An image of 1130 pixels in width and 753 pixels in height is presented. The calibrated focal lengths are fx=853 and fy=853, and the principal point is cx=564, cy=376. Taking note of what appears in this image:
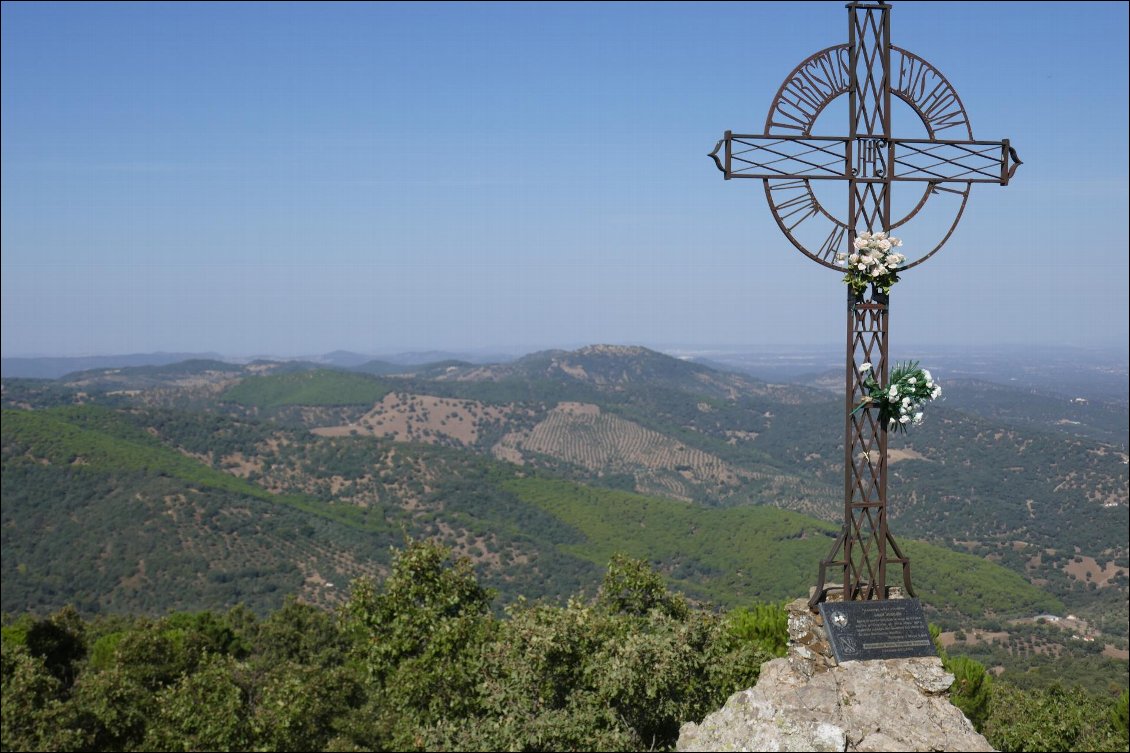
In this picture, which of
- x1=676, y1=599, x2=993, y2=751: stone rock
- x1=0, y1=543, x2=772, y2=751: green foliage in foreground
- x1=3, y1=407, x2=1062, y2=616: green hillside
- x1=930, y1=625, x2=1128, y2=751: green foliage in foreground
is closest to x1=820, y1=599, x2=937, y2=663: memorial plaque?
x1=676, y1=599, x2=993, y2=751: stone rock

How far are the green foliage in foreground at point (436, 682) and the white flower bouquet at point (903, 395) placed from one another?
16.2 ft

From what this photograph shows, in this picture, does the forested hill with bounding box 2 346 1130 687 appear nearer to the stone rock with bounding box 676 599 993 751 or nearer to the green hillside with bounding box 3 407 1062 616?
the green hillside with bounding box 3 407 1062 616

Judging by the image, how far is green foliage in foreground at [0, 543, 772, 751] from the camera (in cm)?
1218

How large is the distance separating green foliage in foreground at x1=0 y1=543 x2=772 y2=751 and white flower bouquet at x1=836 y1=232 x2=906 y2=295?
19.6 ft

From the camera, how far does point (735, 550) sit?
10325cm

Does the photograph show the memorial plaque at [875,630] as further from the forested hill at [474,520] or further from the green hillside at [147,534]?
the forested hill at [474,520]

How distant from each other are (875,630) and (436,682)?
8905 mm

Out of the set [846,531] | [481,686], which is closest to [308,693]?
[481,686]

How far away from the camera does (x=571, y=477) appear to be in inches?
6811

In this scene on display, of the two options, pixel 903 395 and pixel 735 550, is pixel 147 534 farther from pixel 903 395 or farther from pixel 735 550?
pixel 903 395

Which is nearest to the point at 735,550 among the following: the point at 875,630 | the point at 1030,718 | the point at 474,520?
the point at 474,520

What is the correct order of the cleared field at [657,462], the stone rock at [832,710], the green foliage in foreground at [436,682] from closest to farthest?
the stone rock at [832,710]
the green foliage in foreground at [436,682]
the cleared field at [657,462]

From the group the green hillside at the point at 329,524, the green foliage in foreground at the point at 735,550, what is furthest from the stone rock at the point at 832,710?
the green foliage in foreground at the point at 735,550

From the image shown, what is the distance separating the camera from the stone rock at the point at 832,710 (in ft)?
25.5
